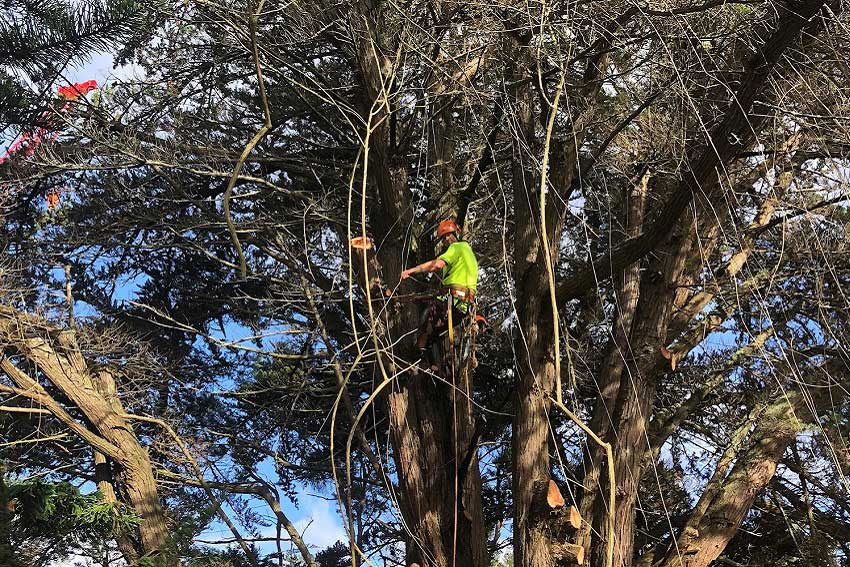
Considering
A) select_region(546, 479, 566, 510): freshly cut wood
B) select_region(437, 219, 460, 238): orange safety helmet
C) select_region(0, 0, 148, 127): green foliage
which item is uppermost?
select_region(0, 0, 148, 127): green foliage

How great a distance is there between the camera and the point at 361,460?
7.88 meters

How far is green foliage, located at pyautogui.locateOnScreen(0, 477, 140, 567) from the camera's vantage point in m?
5.76

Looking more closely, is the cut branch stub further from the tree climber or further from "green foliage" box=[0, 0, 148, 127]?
"green foliage" box=[0, 0, 148, 127]

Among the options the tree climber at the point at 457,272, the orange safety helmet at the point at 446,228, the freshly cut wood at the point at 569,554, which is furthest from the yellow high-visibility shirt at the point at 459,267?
the freshly cut wood at the point at 569,554

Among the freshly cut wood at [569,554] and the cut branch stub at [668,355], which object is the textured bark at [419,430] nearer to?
the freshly cut wood at [569,554]

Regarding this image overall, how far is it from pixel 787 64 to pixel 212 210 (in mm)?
4720

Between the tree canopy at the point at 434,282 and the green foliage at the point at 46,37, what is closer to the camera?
the tree canopy at the point at 434,282

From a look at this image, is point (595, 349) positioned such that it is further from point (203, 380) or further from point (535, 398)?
point (203, 380)

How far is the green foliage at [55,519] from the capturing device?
576 centimetres

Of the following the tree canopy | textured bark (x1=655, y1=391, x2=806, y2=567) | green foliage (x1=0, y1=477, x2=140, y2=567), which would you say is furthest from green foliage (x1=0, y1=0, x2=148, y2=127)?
textured bark (x1=655, y1=391, x2=806, y2=567)

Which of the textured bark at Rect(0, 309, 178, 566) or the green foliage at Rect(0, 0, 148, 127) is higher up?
the green foliage at Rect(0, 0, 148, 127)

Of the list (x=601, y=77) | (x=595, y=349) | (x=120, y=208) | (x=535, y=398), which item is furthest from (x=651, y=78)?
(x=120, y=208)

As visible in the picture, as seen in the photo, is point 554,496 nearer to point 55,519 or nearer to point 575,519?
point 575,519

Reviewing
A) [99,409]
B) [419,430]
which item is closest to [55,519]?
[99,409]
